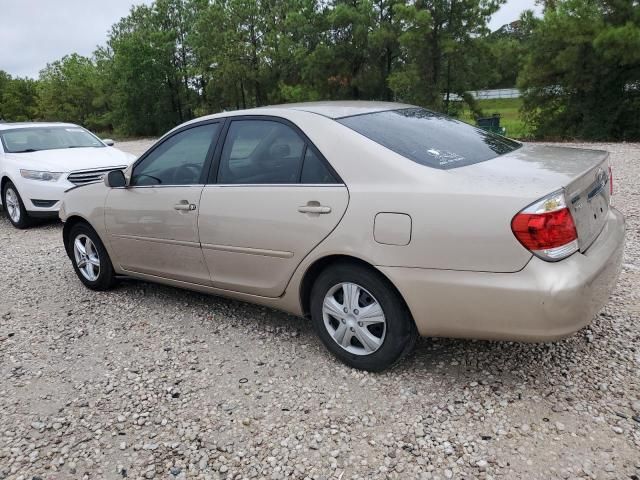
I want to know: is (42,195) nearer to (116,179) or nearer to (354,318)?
(116,179)

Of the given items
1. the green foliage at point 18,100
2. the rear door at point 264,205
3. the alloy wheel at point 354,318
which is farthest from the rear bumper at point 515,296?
the green foliage at point 18,100

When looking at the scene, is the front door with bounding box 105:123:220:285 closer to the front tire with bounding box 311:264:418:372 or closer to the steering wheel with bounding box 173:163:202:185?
the steering wheel with bounding box 173:163:202:185

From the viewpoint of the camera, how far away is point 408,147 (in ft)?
9.77

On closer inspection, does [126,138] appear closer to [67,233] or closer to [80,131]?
[80,131]

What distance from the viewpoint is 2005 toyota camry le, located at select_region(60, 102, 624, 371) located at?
2.45m

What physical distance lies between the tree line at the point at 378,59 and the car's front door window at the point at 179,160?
13989 millimetres

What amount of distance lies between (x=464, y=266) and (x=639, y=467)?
3.63ft

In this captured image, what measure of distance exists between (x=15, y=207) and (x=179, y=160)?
551 cm

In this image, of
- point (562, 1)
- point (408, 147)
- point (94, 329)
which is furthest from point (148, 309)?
point (562, 1)

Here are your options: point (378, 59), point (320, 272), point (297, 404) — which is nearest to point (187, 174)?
point (320, 272)

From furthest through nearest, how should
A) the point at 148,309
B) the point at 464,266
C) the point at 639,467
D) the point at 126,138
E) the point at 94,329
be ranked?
the point at 126,138 < the point at 148,309 < the point at 94,329 < the point at 464,266 < the point at 639,467

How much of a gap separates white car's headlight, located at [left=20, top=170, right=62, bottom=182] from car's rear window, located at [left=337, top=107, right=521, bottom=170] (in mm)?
5796

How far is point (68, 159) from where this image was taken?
7.88 m

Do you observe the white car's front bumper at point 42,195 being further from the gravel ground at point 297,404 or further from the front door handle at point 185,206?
the front door handle at point 185,206
